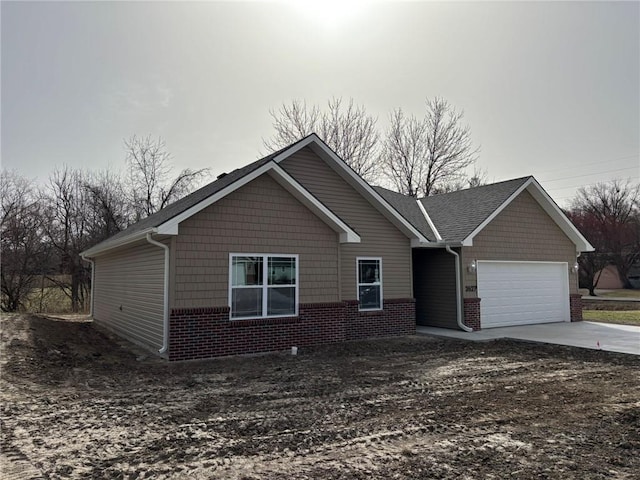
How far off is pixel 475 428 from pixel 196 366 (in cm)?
559

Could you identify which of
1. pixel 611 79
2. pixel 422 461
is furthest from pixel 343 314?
pixel 611 79

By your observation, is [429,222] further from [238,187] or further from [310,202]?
[238,187]

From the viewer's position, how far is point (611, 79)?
14.1m

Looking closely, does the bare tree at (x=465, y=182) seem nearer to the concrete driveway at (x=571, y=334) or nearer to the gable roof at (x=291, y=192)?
the concrete driveway at (x=571, y=334)

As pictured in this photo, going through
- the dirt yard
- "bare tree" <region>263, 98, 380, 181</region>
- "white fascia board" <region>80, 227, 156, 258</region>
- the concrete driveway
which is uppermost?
"bare tree" <region>263, 98, 380, 181</region>

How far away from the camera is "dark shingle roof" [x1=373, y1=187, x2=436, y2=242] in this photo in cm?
1492

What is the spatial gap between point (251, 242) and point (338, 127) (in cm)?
2195

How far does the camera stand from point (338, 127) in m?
30.7

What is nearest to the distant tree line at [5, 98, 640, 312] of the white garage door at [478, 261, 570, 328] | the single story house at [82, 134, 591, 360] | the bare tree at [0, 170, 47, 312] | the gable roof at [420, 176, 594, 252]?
the bare tree at [0, 170, 47, 312]

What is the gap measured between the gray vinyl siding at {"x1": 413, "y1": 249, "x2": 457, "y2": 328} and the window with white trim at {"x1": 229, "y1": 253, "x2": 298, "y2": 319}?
5744 millimetres

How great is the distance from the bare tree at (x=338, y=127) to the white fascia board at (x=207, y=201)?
20.4 metres

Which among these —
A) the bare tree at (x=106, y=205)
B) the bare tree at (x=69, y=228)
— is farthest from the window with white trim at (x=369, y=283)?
the bare tree at (x=106, y=205)

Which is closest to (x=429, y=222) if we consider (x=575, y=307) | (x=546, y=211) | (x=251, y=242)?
(x=546, y=211)

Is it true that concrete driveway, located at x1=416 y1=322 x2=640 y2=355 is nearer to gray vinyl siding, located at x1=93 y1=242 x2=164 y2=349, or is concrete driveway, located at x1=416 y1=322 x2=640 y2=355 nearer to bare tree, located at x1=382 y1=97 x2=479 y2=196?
gray vinyl siding, located at x1=93 y1=242 x2=164 y2=349
